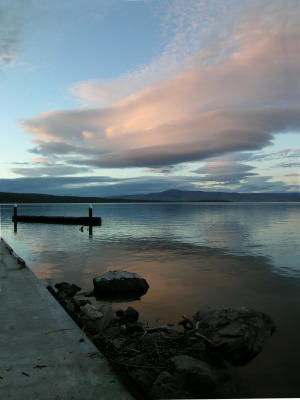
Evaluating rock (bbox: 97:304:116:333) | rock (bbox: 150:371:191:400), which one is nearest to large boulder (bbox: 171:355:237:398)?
rock (bbox: 150:371:191:400)

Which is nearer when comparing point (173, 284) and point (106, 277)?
point (106, 277)

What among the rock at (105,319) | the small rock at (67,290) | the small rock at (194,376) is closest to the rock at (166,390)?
the small rock at (194,376)

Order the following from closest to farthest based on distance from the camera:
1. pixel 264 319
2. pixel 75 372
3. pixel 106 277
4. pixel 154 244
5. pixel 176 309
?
pixel 75 372
pixel 264 319
pixel 176 309
pixel 106 277
pixel 154 244

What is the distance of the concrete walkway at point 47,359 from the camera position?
13.2ft

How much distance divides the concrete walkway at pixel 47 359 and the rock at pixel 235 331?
286cm

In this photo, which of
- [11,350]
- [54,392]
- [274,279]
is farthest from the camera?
[274,279]

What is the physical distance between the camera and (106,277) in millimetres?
11797

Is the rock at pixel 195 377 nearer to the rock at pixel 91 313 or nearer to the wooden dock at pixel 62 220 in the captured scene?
the rock at pixel 91 313

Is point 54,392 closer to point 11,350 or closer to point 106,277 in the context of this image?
point 11,350

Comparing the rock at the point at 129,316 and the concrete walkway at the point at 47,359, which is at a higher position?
the concrete walkway at the point at 47,359

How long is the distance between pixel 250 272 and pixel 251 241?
41.5 ft

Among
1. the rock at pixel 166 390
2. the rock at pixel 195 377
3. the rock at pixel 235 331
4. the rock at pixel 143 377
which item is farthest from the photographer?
the rock at pixel 235 331

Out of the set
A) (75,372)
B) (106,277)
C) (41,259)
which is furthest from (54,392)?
(41,259)

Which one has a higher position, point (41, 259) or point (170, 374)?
point (170, 374)
